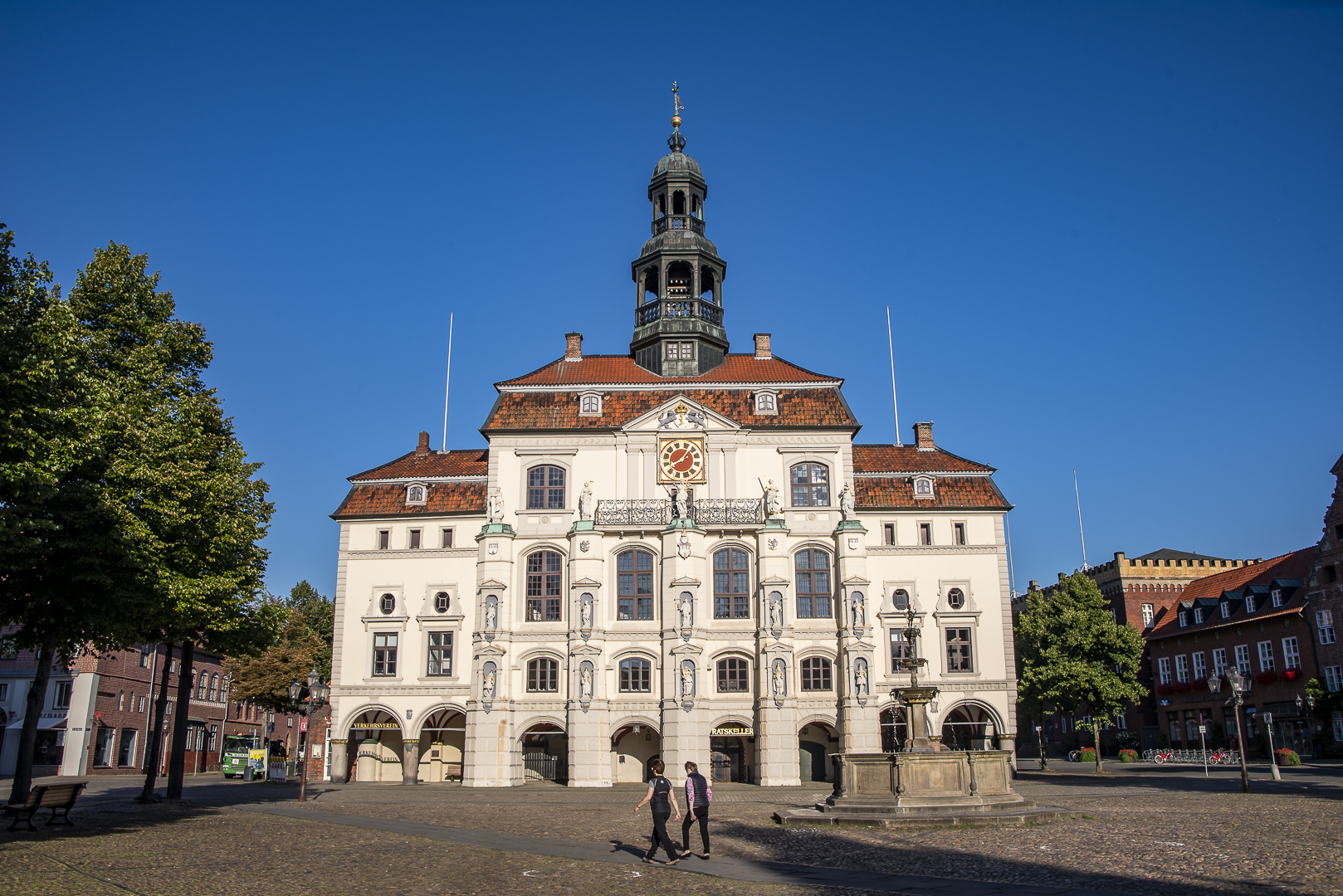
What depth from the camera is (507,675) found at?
43469 mm

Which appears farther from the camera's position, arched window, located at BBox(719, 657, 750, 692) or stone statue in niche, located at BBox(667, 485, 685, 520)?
stone statue in niche, located at BBox(667, 485, 685, 520)

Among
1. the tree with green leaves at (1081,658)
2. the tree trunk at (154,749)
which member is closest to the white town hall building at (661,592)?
the tree with green leaves at (1081,658)

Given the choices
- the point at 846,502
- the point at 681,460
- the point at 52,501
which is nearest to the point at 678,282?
the point at 681,460

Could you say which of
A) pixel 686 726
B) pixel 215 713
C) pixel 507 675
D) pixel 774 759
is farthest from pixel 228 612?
pixel 215 713

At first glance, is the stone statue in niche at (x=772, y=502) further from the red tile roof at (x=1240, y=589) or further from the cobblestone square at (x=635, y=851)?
the red tile roof at (x=1240, y=589)

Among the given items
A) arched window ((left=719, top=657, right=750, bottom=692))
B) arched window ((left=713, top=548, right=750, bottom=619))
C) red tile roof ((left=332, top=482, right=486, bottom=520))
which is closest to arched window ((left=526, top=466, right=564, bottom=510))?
red tile roof ((left=332, top=482, right=486, bottom=520))

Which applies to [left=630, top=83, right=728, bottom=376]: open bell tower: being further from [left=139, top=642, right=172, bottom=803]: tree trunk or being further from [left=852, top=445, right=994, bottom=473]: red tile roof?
[left=139, top=642, right=172, bottom=803]: tree trunk

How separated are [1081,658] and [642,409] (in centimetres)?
2706

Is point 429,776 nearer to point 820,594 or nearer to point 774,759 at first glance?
point 774,759

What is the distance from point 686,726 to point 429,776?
12976 mm

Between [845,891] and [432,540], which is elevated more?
[432,540]

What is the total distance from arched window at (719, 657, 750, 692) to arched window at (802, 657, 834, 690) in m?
2.47

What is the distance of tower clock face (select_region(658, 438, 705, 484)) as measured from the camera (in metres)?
45.7

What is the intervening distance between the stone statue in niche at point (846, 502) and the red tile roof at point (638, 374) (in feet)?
18.7
